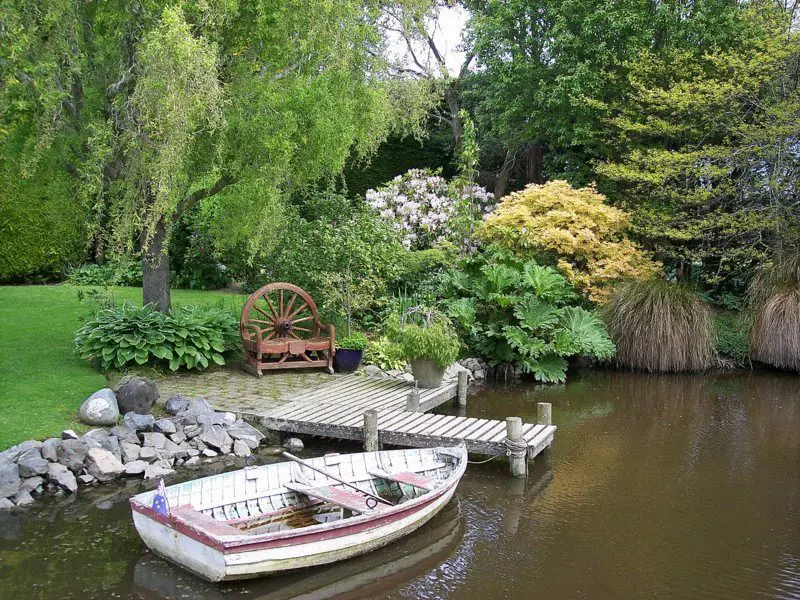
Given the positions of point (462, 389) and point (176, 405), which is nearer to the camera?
point (176, 405)

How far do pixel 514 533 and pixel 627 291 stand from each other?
27.3 ft

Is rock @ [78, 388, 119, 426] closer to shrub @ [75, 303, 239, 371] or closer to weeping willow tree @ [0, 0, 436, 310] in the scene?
shrub @ [75, 303, 239, 371]

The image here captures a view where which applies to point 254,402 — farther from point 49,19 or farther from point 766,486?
point 766,486

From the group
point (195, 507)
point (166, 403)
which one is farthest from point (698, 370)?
point (195, 507)

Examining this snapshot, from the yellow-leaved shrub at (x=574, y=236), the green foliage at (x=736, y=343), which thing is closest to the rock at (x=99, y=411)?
the yellow-leaved shrub at (x=574, y=236)

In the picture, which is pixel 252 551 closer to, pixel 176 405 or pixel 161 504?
pixel 161 504

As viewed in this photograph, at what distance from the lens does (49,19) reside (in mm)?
8023

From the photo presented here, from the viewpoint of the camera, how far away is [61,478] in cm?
706

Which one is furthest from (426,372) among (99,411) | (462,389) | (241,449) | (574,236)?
(574,236)

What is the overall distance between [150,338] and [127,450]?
7.99ft

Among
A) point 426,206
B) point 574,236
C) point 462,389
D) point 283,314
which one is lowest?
point 462,389

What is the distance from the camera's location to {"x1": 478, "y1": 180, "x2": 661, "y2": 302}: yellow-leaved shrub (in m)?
14.1

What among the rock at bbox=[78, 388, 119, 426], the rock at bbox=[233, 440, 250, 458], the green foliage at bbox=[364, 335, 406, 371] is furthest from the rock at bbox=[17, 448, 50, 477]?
the green foliage at bbox=[364, 335, 406, 371]

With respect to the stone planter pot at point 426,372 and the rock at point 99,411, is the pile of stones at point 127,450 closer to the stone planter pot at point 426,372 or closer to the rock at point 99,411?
the rock at point 99,411
